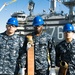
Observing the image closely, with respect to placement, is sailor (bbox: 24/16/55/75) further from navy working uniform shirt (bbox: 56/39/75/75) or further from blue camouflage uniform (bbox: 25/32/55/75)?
navy working uniform shirt (bbox: 56/39/75/75)

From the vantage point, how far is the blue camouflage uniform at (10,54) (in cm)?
641

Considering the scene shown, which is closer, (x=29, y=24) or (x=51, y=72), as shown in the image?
(x=51, y=72)

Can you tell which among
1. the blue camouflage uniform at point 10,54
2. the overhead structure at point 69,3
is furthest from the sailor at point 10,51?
the overhead structure at point 69,3

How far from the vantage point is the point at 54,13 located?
68125 mm

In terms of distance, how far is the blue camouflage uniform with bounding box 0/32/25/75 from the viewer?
641cm

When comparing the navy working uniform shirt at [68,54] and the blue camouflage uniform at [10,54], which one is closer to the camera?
the blue camouflage uniform at [10,54]

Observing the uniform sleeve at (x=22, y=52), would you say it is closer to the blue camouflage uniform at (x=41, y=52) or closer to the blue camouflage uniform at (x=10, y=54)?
the blue camouflage uniform at (x=10, y=54)

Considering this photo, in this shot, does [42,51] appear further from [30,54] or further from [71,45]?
[71,45]

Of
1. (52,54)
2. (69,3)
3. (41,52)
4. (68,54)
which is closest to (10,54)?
(41,52)

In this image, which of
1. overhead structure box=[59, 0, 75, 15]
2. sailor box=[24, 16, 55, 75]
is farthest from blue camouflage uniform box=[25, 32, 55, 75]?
overhead structure box=[59, 0, 75, 15]

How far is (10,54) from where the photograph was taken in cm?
643

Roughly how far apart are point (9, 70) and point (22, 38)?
0.81 m

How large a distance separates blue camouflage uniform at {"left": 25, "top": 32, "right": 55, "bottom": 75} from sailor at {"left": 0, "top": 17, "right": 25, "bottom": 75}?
13.2 inches

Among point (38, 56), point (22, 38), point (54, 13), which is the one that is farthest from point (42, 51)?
point (54, 13)
